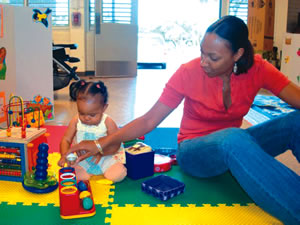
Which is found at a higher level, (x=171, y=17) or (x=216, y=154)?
(x=171, y=17)

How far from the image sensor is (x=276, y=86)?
1442mm

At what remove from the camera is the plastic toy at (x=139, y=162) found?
1.63 meters

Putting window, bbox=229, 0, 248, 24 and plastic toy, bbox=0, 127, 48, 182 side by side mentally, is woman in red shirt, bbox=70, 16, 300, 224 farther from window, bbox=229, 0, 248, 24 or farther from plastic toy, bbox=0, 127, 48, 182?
window, bbox=229, 0, 248, 24

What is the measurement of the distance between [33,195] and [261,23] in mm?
4413

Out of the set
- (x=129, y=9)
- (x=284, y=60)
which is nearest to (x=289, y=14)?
(x=284, y=60)

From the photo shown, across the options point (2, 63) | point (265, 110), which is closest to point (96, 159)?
point (2, 63)

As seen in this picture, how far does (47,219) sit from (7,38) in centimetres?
163

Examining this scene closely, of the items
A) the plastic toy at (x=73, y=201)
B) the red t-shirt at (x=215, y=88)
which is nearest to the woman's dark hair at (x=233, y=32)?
the red t-shirt at (x=215, y=88)

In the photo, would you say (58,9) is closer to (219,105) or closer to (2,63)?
(2,63)

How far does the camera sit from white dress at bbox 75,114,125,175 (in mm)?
1638

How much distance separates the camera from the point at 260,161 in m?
1.14

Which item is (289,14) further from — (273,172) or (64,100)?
(273,172)

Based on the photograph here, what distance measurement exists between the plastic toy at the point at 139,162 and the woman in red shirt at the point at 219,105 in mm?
117

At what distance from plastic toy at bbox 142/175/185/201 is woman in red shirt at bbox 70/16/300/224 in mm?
94
